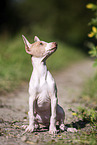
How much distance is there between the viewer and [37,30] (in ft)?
38.8

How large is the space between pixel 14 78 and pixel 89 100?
2505mm

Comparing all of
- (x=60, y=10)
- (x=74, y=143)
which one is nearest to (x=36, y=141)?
(x=74, y=143)

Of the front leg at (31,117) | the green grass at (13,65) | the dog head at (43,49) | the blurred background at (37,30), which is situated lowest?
the front leg at (31,117)

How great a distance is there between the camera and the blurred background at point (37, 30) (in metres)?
7.34

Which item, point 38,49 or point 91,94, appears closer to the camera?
point 38,49

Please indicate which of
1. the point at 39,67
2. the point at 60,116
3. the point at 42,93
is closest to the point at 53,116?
the point at 60,116

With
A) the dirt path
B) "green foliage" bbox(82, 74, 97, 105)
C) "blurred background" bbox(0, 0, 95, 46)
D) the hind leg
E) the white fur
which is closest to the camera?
the dirt path

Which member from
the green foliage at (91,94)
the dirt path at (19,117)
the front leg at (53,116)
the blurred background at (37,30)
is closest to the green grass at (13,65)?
the blurred background at (37,30)

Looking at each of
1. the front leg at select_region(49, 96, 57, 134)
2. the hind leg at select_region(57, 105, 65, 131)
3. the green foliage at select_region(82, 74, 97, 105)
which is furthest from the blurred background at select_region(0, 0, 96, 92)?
the front leg at select_region(49, 96, 57, 134)

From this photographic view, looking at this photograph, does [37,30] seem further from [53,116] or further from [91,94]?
[53,116]

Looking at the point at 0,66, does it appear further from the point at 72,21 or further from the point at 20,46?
the point at 72,21

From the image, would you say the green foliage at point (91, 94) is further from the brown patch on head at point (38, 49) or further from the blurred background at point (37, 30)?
the brown patch on head at point (38, 49)

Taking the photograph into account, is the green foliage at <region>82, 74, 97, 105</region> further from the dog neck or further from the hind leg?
the dog neck

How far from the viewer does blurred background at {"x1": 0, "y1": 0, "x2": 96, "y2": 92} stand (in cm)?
734
